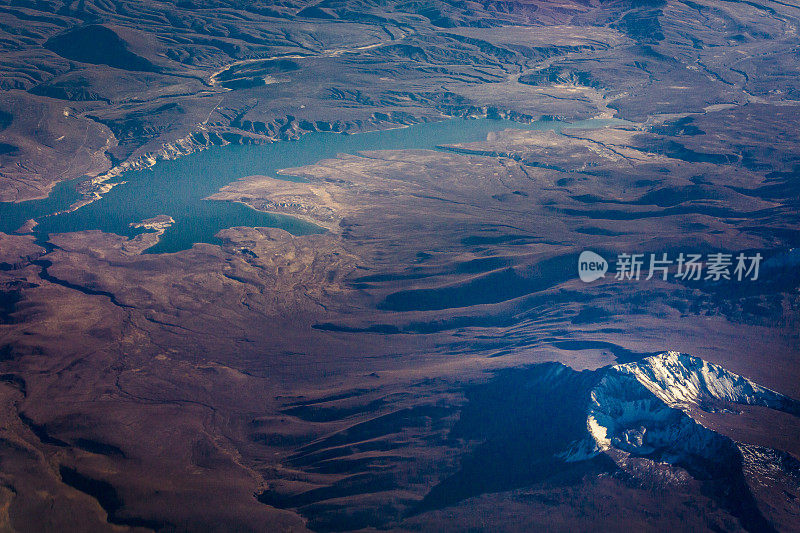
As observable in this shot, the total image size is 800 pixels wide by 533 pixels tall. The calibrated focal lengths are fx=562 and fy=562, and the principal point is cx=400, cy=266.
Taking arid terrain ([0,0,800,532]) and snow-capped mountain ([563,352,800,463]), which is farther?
arid terrain ([0,0,800,532])

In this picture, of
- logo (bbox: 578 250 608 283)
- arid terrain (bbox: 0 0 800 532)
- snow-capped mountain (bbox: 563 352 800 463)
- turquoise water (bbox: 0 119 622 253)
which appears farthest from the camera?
turquoise water (bbox: 0 119 622 253)

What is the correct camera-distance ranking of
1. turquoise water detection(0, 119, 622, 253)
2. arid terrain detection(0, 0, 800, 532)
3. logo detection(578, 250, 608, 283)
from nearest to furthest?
arid terrain detection(0, 0, 800, 532) < logo detection(578, 250, 608, 283) < turquoise water detection(0, 119, 622, 253)

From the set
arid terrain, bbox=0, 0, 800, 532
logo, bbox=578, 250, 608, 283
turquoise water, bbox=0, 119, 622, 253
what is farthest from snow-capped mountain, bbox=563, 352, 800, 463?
turquoise water, bbox=0, 119, 622, 253

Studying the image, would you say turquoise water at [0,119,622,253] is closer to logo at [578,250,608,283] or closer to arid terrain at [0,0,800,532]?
arid terrain at [0,0,800,532]

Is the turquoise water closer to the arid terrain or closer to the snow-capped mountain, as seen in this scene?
the arid terrain

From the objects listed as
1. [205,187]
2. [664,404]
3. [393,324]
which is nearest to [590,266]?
[393,324]

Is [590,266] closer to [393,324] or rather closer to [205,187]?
[393,324]
